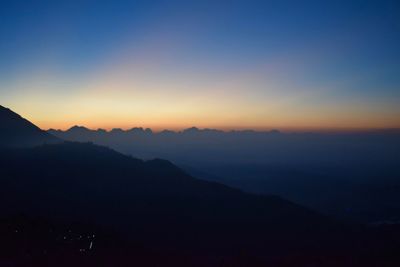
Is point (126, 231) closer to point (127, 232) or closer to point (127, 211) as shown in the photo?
point (127, 232)

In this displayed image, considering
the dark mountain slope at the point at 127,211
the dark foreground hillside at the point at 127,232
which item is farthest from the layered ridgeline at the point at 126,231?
the dark mountain slope at the point at 127,211

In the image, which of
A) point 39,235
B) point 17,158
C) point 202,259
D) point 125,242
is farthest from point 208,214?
point 17,158

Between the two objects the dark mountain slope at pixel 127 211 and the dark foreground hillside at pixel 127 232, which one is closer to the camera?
the dark foreground hillside at pixel 127 232

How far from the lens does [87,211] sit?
15675cm

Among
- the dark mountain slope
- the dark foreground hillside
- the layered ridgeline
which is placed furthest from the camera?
the dark mountain slope

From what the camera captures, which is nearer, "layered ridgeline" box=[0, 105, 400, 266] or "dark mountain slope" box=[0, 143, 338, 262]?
"layered ridgeline" box=[0, 105, 400, 266]

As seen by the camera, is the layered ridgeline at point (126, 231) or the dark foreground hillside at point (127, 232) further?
the dark foreground hillside at point (127, 232)

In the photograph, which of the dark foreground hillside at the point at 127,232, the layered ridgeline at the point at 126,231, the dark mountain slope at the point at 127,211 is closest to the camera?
the layered ridgeline at the point at 126,231

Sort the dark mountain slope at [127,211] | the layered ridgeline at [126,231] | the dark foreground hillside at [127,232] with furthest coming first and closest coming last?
the dark mountain slope at [127,211] < the dark foreground hillside at [127,232] < the layered ridgeline at [126,231]

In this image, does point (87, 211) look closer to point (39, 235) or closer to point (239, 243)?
point (39, 235)

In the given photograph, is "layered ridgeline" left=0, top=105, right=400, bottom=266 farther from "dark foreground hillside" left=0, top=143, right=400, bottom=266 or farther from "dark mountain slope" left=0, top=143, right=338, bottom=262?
"dark mountain slope" left=0, top=143, right=338, bottom=262

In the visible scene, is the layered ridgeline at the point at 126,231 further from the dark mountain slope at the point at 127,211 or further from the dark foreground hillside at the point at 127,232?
the dark mountain slope at the point at 127,211

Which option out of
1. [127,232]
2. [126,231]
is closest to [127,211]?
[126,231]

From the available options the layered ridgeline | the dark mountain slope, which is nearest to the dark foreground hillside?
the layered ridgeline
